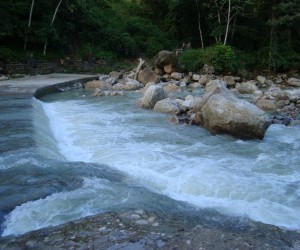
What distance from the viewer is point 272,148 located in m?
8.16

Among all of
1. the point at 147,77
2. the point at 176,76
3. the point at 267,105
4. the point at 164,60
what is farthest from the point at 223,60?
the point at 267,105

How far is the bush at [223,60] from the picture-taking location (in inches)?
875

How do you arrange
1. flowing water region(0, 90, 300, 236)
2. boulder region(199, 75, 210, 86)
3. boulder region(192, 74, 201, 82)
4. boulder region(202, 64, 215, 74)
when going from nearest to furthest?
flowing water region(0, 90, 300, 236) → boulder region(199, 75, 210, 86) → boulder region(192, 74, 201, 82) → boulder region(202, 64, 215, 74)

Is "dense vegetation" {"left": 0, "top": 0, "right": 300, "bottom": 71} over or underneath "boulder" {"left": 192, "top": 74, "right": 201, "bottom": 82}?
over

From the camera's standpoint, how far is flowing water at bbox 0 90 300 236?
15.7ft

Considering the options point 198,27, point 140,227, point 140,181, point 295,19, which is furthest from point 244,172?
point 198,27

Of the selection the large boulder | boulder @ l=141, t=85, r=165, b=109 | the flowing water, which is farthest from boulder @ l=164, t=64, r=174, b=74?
the large boulder

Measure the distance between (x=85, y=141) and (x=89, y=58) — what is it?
16569 mm

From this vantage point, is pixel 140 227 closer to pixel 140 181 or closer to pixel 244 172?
pixel 140 181

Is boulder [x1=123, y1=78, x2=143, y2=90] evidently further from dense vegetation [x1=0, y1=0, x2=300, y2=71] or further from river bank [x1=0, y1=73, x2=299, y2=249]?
river bank [x1=0, y1=73, x2=299, y2=249]

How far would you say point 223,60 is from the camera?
22188mm

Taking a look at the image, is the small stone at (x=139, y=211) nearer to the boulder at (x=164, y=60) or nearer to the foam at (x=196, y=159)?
the foam at (x=196, y=159)

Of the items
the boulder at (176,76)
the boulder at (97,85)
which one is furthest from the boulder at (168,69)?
the boulder at (97,85)

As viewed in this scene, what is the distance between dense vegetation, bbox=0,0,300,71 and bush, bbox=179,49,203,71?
0.06 m
